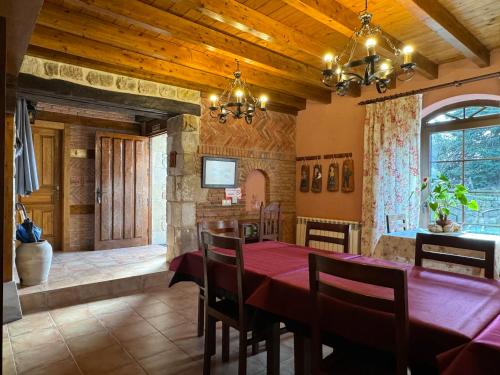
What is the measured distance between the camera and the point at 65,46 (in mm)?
3129

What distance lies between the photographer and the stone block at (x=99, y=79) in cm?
370

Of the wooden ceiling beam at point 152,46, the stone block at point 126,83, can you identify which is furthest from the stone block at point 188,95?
the wooden ceiling beam at point 152,46

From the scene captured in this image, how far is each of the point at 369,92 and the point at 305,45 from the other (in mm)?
1744

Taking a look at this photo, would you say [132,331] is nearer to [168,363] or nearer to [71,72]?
[168,363]

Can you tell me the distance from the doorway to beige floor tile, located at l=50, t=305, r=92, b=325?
280 cm

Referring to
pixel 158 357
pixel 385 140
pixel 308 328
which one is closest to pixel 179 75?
pixel 385 140

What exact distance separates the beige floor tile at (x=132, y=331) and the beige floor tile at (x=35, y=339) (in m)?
0.42

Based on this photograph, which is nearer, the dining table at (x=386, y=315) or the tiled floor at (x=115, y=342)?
the dining table at (x=386, y=315)

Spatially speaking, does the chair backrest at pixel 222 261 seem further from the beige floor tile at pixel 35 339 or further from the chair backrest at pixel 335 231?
the beige floor tile at pixel 35 339

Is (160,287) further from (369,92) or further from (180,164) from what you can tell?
(369,92)

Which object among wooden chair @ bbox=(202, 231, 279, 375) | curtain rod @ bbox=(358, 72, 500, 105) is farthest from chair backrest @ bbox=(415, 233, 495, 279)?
curtain rod @ bbox=(358, 72, 500, 105)

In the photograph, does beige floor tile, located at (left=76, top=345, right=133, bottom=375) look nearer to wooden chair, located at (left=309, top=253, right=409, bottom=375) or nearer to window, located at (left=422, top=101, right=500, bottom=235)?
wooden chair, located at (left=309, top=253, right=409, bottom=375)

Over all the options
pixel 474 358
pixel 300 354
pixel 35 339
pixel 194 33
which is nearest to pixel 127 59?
pixel 194 33

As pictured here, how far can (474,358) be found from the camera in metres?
1.06
